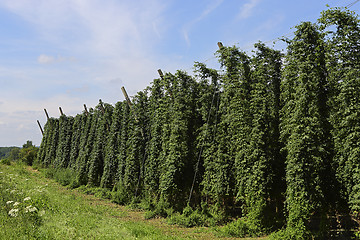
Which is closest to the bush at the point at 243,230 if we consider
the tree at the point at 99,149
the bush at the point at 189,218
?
the bush at the point at 189,218

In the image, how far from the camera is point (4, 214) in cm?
898

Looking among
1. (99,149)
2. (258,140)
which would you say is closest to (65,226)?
(258,140)

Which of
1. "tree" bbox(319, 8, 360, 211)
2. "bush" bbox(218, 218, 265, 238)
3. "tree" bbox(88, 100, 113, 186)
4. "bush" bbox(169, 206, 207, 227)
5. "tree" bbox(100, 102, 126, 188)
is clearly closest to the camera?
"tree" bbox(319, 8, 360, 211)

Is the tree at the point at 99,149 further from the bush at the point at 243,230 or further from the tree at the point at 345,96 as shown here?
the tree at the point at 345,96

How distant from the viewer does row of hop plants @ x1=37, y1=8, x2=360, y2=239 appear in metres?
8.38

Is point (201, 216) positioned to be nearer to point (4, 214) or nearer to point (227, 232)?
point (227, 232)

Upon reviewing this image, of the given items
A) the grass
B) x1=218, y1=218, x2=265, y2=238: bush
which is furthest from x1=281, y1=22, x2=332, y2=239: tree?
the grass

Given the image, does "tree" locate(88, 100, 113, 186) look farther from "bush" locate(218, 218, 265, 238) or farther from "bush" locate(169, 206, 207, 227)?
"bush" locate(218, 218, 265, 238)

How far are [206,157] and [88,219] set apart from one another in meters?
5.73

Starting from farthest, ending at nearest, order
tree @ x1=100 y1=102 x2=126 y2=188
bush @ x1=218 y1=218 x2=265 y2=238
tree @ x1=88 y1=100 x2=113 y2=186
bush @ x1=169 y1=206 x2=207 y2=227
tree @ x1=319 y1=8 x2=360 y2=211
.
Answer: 1. tree @ x1=88 y1=100 x2=113 y2=186
2. tree @ x1=100 y1=102 x2=126 y2=188
3. bush @ x1=169 y1=206 x2=207 y2=227
4. bush @ x1=218 y1=218 x2=265 y2=238
5. tree @ x1=319 y1=8 x2=360 y2=211

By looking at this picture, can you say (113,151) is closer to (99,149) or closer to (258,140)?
(99,149)

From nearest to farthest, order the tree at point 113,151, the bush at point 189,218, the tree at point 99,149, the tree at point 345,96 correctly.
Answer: the tree at point 345,96 → the bush at point 189,218 → the tree at point 113,151 → the tree at point 99,149

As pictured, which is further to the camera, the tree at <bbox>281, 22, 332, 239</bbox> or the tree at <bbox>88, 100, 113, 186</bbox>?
the tree at <bbox>88, 100, 113, 186</bbox>

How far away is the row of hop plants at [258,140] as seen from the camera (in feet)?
27.5
